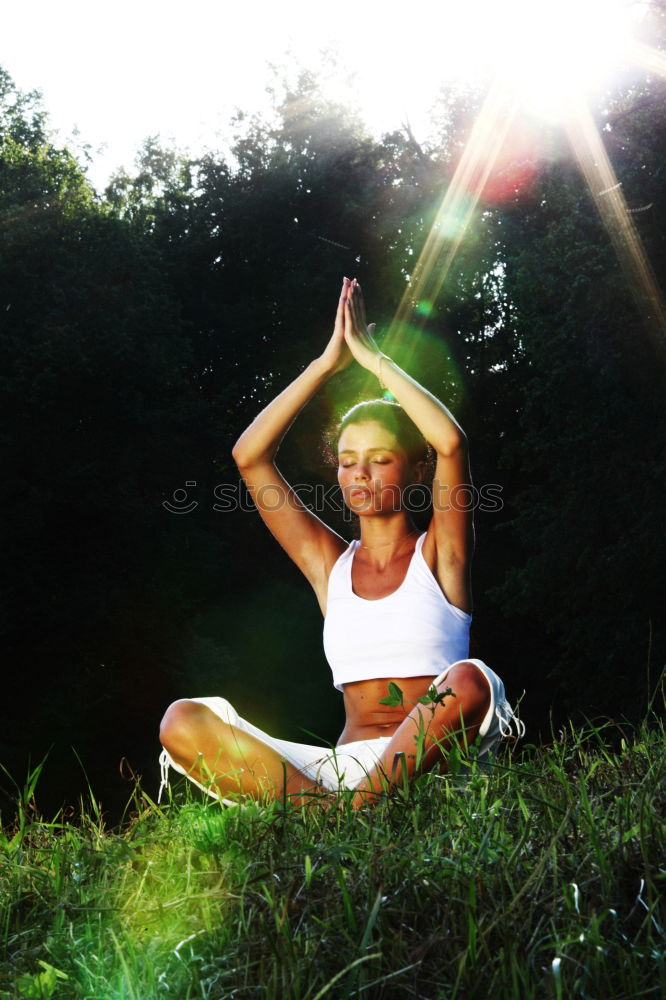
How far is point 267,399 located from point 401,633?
73.0 ft

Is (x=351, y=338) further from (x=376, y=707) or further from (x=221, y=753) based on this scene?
(x=221, y=753)

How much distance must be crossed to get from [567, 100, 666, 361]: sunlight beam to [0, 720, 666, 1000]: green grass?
13.7 metres

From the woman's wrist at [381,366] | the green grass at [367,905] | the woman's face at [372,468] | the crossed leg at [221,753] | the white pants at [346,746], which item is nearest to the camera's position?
the green grass at [367,905]

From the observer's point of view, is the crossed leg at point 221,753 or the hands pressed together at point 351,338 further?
the hands pressed together at point 351,338

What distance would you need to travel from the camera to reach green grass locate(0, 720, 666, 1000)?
1760mm

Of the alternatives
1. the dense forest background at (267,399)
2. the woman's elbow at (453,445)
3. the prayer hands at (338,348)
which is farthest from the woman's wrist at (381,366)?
the dense forest background at (267,399)

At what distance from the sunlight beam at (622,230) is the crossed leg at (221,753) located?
13.2 meters

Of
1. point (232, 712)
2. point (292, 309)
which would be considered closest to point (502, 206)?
point (292, 309)

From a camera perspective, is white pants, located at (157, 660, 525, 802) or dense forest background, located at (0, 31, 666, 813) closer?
white pants, located at (157, 660, 525, 802)

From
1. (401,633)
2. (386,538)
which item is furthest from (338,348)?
(401,633)

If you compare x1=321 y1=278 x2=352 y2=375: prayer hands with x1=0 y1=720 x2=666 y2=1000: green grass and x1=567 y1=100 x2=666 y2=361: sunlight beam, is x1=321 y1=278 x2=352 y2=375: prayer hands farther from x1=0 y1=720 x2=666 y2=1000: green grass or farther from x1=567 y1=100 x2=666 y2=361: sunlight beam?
x1=567 y1=100 x2=666 y2=361: sunlight beam

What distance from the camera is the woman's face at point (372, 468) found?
439 centimetres

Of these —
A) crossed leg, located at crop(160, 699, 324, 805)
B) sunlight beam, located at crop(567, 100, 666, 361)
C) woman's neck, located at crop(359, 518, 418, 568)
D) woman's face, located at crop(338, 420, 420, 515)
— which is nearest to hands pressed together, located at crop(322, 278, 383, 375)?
woman's face, located at crop(338, 420, 420, 515)

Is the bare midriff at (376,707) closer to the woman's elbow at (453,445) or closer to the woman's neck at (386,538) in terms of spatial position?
the woman's neck at (386,538)
